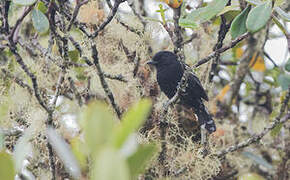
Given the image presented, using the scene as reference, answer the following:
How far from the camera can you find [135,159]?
0.68 metres

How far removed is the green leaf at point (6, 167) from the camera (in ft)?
2.50

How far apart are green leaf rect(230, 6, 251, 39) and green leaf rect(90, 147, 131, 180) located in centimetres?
110

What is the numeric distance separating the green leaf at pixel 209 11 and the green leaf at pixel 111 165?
1.15 metres

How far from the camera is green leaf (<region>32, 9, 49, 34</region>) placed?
166cm

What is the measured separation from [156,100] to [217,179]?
0.52 m

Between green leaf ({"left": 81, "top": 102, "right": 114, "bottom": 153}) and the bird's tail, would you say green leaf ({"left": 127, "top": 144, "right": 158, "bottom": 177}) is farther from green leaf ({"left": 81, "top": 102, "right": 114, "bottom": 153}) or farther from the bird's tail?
the bird's tail

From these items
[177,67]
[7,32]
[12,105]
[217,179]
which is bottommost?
[217,179]

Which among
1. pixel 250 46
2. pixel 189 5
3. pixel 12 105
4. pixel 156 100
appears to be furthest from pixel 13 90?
pixel 250 46

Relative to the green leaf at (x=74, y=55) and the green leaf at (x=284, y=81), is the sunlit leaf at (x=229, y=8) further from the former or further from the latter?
the green leaf at (x=74, y=55)

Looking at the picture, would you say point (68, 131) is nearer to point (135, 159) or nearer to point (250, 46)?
point (250, 46)

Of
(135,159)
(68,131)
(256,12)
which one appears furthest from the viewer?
(68,131)

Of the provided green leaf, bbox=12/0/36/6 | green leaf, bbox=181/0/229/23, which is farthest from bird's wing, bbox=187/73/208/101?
green leaf, bbox=12/0/36/6

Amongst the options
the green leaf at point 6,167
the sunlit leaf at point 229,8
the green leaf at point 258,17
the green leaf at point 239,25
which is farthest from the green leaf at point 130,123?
the sunlit leaf at point 229,8

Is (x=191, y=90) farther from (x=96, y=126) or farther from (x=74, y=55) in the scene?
(x=96, y=126)
